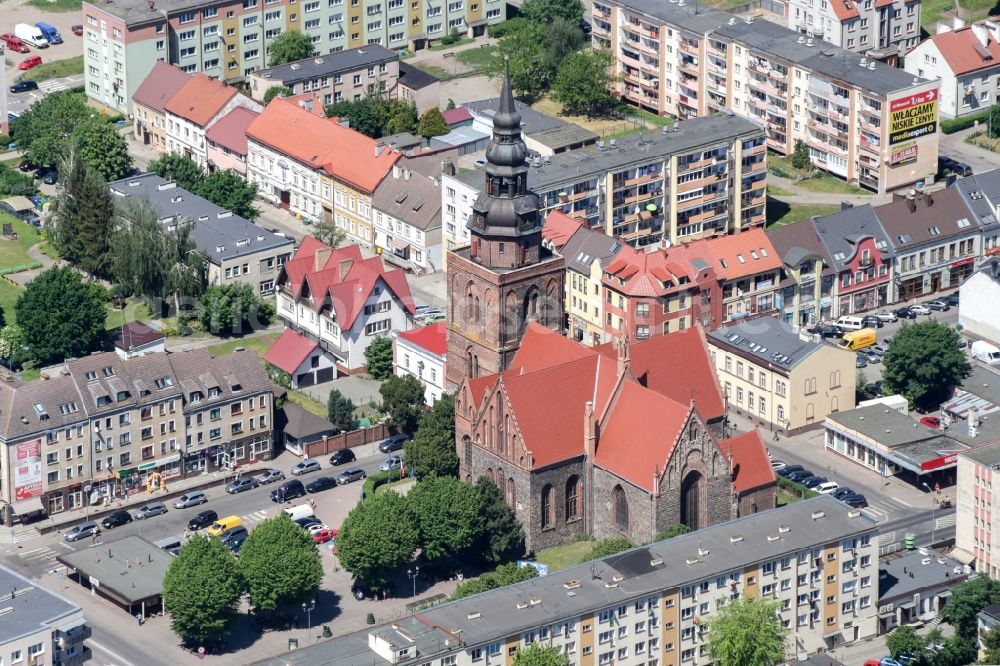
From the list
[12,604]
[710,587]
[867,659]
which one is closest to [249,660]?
[12,604]

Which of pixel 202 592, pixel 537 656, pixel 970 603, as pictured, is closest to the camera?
pixel 537 656

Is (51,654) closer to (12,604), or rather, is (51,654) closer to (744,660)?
(12,604)

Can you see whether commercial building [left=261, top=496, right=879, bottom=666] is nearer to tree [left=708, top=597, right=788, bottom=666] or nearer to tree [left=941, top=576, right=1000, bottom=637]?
tree [left=708, top=597, right=788, bottom=666]

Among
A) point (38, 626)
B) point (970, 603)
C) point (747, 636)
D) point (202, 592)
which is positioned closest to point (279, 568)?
point (202, 592)

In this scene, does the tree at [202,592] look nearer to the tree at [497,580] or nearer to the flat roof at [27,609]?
the flat roof at [27,609]

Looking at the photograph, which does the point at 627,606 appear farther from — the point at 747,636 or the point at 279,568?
the point at 279,568

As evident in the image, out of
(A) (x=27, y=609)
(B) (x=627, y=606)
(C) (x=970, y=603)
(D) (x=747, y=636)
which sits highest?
(B) (x=627, y=606)
